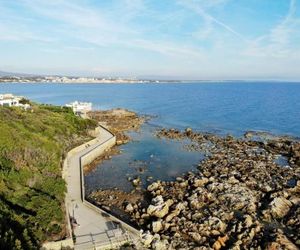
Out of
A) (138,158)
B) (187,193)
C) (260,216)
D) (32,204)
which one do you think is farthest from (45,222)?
(138,158)

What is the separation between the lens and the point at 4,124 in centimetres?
2886

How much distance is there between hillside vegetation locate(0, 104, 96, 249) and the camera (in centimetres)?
1567

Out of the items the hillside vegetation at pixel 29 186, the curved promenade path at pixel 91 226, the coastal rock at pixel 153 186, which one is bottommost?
the coastal rock at pixel 153 186

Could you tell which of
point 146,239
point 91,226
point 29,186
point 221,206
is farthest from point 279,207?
point 29,186

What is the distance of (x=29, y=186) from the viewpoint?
69.2 ft

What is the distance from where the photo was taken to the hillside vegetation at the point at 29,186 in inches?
617

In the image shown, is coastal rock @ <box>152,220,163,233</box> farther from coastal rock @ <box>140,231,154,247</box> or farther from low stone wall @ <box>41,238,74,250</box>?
low stone wall @ <box>41,238,74,250</box>

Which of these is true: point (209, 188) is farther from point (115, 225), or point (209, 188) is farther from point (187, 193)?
point (115, 225)

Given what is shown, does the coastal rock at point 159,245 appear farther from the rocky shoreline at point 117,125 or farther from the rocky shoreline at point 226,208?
the rocky shoreline at point 117,125

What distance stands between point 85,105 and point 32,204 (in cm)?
5281

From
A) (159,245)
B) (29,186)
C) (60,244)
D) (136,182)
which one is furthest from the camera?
(136,182)

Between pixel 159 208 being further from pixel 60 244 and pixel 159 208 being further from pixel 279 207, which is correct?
pixel 279 207

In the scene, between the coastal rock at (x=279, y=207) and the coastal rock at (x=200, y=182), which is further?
the coastal rock at (x=200, y=182)

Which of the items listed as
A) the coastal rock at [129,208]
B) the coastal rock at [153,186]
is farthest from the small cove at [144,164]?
the coastal rock at [129,208]
